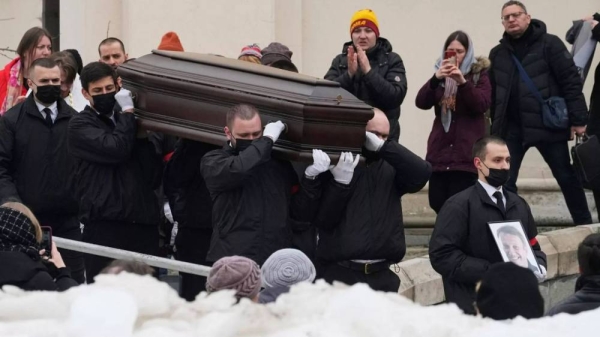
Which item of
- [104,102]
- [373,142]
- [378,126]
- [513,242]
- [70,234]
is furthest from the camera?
[70,234]

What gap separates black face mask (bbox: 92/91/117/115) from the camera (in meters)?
6.97

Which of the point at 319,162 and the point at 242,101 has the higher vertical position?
the point at 242,101

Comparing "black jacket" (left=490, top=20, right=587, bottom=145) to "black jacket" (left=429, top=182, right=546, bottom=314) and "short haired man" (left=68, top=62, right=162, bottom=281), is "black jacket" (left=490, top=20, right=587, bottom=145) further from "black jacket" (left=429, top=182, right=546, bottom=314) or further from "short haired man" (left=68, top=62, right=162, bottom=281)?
"short haired man" (left=68, top=62, right=162, bottom=281)

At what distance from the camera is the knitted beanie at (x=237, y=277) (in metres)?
4.56

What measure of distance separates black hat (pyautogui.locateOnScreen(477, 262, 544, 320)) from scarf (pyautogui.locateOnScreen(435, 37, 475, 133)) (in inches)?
155

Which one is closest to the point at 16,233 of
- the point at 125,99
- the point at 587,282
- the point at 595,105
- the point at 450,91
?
the point at 125,99

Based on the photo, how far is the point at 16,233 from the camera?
519cm

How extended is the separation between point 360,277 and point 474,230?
0.63m

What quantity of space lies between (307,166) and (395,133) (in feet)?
5.92

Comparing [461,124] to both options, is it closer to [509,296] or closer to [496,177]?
[496,177]

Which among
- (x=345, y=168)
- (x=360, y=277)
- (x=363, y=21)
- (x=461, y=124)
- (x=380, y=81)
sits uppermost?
(x=363, y=21)

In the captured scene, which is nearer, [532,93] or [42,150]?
[42,150]

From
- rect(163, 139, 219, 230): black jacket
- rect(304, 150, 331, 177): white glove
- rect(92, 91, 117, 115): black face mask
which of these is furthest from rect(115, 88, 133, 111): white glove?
rect(304, 150, 331, 177): white glove

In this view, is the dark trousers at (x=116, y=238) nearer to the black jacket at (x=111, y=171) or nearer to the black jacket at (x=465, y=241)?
the black jacket at (x=111, y=171)
